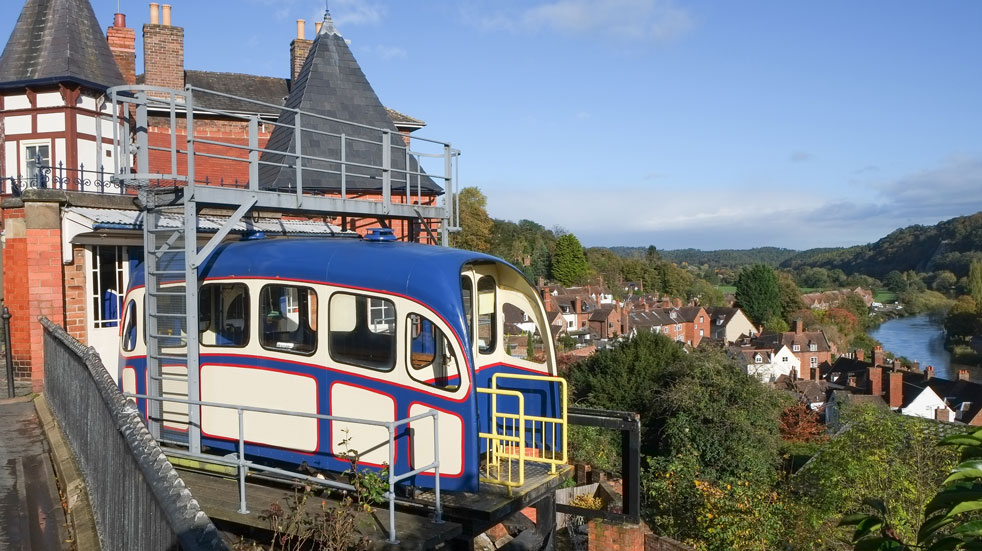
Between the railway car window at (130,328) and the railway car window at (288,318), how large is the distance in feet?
8.00

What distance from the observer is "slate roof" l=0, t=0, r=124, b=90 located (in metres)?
21.2

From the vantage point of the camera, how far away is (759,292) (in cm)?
9325

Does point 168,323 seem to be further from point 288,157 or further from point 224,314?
point 288,157

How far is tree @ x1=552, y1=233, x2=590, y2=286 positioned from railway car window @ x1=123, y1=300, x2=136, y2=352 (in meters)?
84.4

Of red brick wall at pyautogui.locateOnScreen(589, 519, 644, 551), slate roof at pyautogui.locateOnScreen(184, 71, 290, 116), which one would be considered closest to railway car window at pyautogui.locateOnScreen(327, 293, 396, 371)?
red brick wall at pyautogui.locateOnScreen(589, 519, 644, 551)

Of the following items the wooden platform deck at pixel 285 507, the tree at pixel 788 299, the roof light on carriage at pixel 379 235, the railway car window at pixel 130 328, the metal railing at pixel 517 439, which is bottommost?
the tree at pixel 788 299

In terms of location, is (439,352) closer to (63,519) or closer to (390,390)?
(390,390)

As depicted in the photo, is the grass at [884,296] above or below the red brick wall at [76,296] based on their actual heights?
below

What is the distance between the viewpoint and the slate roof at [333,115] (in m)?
19.6

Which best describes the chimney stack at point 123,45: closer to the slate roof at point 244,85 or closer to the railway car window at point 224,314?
the slate roof at point 244,85

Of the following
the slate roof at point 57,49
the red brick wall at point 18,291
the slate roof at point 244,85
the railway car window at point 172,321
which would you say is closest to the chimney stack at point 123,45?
the slate roof at point 244,85

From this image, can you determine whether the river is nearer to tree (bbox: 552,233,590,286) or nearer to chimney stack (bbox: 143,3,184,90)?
tree (bbox: 552,233,590,286)

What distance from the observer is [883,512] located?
8.75ft

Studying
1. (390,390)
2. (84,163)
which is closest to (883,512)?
(390,390)
